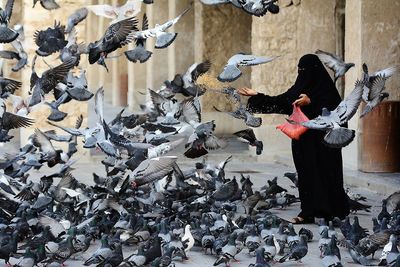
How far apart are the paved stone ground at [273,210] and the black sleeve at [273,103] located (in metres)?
1.06

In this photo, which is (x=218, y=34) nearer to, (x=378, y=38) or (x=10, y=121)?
(x=378, y=38)

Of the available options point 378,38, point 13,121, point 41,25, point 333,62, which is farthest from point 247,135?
point 41,25

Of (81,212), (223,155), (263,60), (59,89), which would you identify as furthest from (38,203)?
(223,155)

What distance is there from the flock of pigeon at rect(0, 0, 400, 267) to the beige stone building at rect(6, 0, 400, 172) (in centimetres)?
357

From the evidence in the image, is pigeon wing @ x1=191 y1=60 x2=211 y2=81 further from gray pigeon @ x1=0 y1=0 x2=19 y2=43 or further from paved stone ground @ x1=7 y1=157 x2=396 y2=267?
gray pigeon @ x1=0 y1=0 x2=19 y2=43

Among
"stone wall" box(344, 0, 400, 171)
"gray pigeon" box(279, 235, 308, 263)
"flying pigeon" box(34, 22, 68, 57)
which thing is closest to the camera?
"gray pigeon" box(279, 235, 308, 263)

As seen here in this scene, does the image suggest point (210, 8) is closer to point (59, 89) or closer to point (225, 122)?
point (225, 122)

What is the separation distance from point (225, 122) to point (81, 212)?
41.1 ft

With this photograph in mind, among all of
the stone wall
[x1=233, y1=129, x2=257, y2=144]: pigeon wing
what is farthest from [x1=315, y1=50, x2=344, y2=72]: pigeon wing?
the stone wall

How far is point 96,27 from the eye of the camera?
39.0 meters

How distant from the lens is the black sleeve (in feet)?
34.4

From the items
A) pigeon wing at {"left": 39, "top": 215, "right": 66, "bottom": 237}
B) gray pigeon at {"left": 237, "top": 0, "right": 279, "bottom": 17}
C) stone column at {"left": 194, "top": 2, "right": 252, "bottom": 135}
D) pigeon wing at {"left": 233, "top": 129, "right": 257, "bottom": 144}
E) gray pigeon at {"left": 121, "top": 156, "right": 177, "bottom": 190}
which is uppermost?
gray pigeon at {"left": 237, "top": 0, "right": 279, "bottom": 17}

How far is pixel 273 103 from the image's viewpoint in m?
10.6

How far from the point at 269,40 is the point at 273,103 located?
26.3 ft
